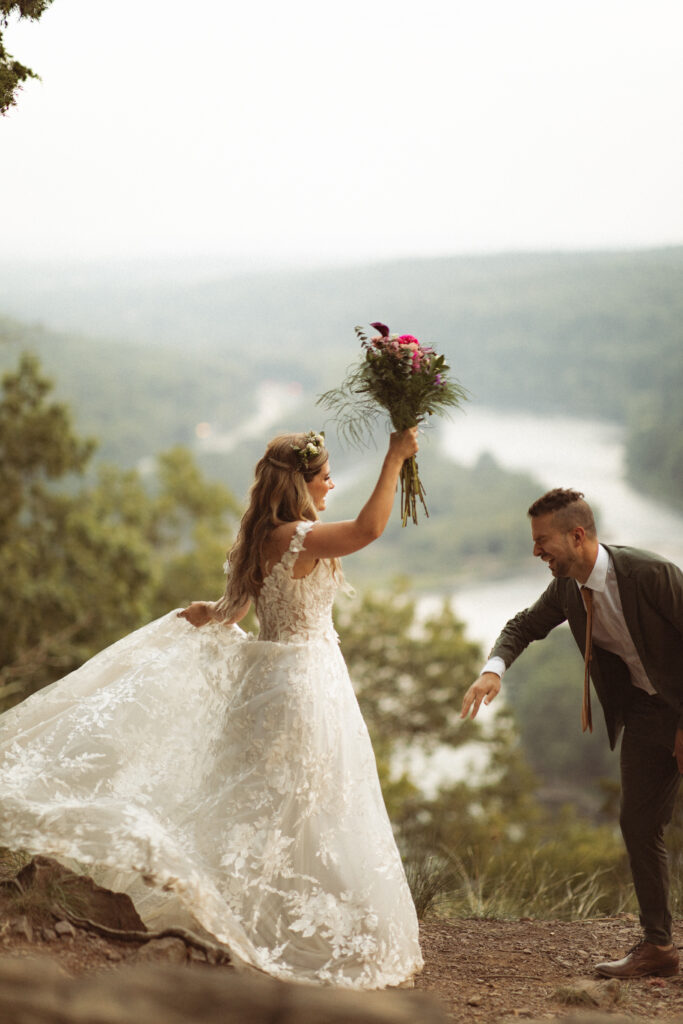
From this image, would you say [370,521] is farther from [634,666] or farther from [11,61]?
[11,61]

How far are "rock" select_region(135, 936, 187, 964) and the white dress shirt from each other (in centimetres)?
149

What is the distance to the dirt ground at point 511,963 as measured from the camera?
350 centimetres

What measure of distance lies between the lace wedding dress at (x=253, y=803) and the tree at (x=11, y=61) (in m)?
2.18

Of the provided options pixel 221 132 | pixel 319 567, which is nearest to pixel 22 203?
pixel 221 132

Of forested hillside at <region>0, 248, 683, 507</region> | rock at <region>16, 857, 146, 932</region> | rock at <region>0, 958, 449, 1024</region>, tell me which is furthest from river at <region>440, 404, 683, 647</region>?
rock at <region>0, 958, 449, 1024</region>

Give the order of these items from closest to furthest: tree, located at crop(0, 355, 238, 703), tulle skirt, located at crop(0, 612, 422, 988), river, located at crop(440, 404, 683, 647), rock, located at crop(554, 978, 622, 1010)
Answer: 1. tulle skirt, located at crop(0, 612, 422, 988)
2. rock, located at crop(554, 978, 622, 1010)
3. tree, located at crop(0, 355, 238, 703)
4. river, located at crop(440, 404, 683, 647)

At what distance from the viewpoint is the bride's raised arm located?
3.56 m

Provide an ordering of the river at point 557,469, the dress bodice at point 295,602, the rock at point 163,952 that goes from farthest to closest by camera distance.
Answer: the river at point 557,469 → the dress bodice at point 295,602 → the rock at point 163,952

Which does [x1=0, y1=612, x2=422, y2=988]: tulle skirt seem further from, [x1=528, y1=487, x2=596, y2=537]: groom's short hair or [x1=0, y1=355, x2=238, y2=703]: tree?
[x1=0, y1=355, x2=238, y2=703]: tree

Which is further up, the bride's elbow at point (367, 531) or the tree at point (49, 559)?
the bride's elbow at point (367, 531)

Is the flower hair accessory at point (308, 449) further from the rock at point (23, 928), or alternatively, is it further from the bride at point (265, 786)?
the rock at point (23, 928)

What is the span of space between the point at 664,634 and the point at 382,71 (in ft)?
315

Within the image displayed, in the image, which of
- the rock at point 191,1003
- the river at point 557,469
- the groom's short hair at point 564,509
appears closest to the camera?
the rock at point 191,1003

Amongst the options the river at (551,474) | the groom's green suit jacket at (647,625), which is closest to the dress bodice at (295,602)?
the groom's green suit jacket at (647,625)
